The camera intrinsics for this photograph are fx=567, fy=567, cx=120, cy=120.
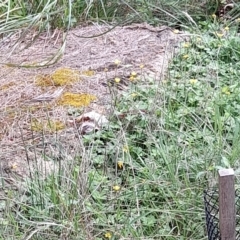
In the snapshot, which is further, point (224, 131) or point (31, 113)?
point (31, 113)

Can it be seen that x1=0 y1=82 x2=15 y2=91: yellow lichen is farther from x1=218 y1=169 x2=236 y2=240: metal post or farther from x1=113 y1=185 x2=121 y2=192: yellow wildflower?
x1=218 y1=169 x2=236 y2=240: metal post

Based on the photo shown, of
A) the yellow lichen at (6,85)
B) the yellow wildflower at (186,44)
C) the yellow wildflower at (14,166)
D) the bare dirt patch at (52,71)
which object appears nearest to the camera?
the yellow wildflower at (14,166)

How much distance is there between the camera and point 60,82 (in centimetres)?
333

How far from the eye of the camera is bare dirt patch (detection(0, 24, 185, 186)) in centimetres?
265

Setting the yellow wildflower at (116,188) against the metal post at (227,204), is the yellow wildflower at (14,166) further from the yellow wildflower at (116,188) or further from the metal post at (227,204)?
the metal post at (227,204)

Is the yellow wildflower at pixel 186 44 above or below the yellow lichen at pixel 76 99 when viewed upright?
above

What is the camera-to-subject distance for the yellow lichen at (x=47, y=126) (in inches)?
111

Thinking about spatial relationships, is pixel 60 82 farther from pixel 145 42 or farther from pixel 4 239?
pixel 4 239

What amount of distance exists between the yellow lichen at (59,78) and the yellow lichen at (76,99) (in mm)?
176

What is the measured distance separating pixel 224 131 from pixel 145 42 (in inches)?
54.7

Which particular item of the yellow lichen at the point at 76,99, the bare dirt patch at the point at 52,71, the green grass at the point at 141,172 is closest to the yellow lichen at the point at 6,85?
the bare dirt patch at the point at 52,71

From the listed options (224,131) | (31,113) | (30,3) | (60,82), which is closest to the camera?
(224,131)

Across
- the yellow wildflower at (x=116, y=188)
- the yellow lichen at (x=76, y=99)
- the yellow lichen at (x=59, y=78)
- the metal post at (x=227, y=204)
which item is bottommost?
the yellow wildflower at (x=116, y=188)

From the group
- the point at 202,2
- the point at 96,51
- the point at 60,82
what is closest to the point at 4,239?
the point at 60,82
